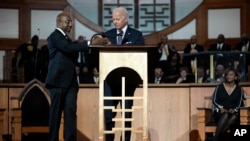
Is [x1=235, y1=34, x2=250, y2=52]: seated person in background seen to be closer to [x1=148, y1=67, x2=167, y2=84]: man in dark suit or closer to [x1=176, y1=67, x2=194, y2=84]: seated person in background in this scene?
[x1=176, y1=67, x2=194, y2=84]: seated person in background

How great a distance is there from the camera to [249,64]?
9.09 m

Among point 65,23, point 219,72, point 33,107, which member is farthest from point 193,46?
point 65,23

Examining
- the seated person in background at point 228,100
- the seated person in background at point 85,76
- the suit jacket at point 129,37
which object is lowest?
the seated person in background at point 228,100

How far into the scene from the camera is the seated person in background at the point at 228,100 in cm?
697

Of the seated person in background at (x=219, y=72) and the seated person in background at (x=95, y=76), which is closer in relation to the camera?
the seated person in background at (x=219, y=72)

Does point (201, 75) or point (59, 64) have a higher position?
point (59, 64)

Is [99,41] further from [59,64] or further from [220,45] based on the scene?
[220,45]

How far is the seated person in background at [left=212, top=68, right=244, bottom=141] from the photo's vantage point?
697 cm

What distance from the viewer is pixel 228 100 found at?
23.5ft

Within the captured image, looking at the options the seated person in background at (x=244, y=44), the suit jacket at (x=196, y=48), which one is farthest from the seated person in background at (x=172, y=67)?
the seated person in background at (x=244, y=44)

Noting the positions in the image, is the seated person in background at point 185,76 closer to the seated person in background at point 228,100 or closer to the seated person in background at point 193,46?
the seated person in background at point 193,46

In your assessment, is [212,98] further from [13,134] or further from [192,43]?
[192,43]

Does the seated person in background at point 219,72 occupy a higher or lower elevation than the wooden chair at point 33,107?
higher

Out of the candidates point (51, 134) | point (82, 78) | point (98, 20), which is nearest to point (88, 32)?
point (98, 20)
